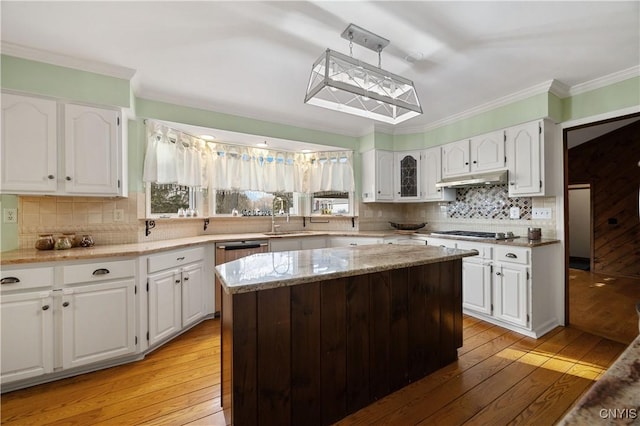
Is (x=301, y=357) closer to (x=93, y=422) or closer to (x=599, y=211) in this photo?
(x=93, y=422)

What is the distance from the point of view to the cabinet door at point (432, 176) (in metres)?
3.91

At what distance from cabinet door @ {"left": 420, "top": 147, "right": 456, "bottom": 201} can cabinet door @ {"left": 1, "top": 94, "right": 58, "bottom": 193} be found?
13.9 feet

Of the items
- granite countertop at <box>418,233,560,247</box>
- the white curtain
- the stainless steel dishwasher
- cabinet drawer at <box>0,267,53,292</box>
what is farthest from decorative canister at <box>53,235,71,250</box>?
granite countertop at <box>418,233,560,247</box>

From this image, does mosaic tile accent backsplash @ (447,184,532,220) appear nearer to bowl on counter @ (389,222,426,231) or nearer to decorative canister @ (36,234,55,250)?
bowl on counter @ (389,222,426,231)

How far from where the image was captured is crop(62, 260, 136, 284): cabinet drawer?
6.66 ft

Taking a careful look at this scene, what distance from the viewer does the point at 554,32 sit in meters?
1.98

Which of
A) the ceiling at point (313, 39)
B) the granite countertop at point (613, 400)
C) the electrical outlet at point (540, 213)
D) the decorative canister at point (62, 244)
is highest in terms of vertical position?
the ceiling at point (313, 39)

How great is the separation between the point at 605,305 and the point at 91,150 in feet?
19.8

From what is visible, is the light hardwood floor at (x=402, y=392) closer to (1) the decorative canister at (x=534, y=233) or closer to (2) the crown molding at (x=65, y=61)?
(1) the decorative canister at (x=534, y=233)

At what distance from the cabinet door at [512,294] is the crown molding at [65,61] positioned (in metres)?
4.13

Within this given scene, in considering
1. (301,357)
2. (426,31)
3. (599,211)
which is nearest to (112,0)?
(426,31)

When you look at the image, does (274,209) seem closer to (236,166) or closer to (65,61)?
(236,166)

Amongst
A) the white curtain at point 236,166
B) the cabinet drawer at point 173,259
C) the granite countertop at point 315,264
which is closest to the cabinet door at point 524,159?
the granite countertop at point 315,264

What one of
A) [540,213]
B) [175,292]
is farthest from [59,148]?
[540,213]
